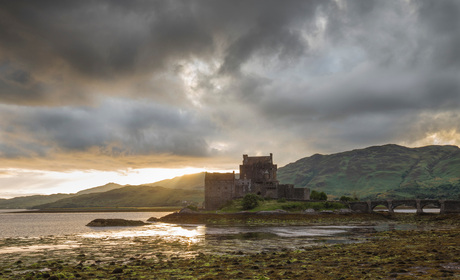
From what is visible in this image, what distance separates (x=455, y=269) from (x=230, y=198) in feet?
313

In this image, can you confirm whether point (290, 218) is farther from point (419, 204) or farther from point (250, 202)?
point (419, 204)

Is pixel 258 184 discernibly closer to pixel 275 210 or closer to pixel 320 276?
pixel 275 210

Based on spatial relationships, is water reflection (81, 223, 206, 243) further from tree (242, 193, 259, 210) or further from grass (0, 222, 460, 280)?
tree (242, 193, 259, 210)

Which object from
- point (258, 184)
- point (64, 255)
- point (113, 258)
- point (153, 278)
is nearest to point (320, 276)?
point (153, 278)

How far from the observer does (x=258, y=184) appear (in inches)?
4572

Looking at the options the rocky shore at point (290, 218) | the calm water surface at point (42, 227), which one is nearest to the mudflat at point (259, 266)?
the calm water surface at point (42, 227)

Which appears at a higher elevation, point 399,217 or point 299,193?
point 299,193

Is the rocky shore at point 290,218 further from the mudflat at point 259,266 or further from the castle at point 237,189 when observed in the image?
the mudflat at point 259,266

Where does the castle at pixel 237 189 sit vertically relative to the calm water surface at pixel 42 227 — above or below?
above

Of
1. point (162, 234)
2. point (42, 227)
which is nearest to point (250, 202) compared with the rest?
point (162, 234)

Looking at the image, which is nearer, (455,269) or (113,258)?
(455,269)

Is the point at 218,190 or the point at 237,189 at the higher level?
the point at 237,189

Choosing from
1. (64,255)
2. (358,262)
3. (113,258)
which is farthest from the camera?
(64,255)

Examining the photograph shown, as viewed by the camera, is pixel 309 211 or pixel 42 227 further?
pixel 309 211
